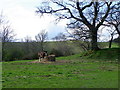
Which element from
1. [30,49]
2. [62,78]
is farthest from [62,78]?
[30,49]

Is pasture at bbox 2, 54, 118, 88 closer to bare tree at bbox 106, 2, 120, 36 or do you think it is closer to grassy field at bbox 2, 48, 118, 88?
grassy field at bbox 2, 48, 118, 88

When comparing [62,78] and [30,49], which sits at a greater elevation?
[30,49]

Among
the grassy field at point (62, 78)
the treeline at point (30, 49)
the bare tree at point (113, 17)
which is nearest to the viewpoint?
the grassy field at point (62, 78)

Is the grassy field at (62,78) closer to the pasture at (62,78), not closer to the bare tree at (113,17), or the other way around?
the pasture at (62,78)

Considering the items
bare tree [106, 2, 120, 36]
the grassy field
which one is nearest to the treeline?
bare tree [106, 2, 120, 36]

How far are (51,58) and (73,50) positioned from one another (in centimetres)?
2142

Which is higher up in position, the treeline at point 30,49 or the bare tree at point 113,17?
the bare tree at point 113,17

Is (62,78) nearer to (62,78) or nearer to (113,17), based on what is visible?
(62,78)

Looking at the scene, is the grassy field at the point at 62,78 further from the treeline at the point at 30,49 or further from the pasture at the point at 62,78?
the treeline at the point at 30,49

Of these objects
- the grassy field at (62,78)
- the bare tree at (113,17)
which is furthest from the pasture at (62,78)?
the bare tree at (113,17)

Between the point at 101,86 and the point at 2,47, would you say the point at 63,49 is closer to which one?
the point at 2,47

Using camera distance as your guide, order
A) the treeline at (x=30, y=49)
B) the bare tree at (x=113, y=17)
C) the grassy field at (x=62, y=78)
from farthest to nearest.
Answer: the treeline at (x=30, y=49) → the bare tree at (x=113, y=17) → the grassy field at (x=62, y=78)

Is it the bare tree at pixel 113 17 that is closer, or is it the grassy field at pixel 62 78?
the grassy field at pixel 62 78

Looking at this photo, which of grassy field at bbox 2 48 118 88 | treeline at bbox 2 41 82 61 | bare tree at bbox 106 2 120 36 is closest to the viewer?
grassy field at bbox 2 48 118 88
